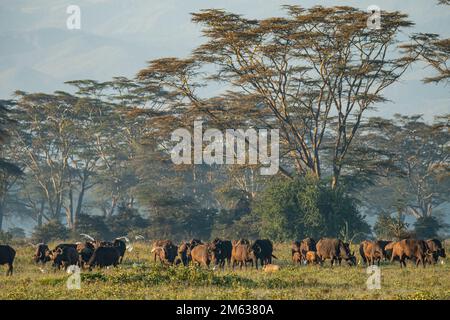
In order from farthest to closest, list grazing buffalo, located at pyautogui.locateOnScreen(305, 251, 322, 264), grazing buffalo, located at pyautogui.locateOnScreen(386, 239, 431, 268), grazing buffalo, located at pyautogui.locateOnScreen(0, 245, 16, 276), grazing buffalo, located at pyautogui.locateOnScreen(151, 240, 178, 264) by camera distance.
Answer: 1. grazing buffalo, located at pyautogui.locateOnScreen(151, 240, 178, 264)
2. grazing buffalo, located at pyautogui.locateOnScreen(305, 251, 322, 264)
3. grazing buffalo, located at pyautogui.locateOnScreen(386, 239, 431, 268)
4. grazing buffalo, located at pyautogui.locateOnScreen(0, 245, 16, 276)

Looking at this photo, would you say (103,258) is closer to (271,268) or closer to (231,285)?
(271,268)

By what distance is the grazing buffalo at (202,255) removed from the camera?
92.8ft

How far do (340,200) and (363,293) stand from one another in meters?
22.1

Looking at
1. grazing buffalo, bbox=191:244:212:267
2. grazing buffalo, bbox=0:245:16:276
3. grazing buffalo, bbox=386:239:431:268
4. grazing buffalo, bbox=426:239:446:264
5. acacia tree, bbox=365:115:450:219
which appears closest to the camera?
grazing buffalo, bbox=0:245:16:276

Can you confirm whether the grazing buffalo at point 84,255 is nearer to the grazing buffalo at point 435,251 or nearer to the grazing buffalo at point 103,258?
the grazing buffalo at point 103,258

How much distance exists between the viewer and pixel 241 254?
2823 cm

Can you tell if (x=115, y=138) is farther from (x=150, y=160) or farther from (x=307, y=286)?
(x=307, y=286)

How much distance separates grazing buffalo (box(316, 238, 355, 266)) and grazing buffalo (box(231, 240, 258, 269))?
2.21 meters

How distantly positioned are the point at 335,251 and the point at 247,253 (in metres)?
2.79

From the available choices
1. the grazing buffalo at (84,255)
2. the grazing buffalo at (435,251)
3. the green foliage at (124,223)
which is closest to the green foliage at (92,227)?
the green foliage at (124,223)

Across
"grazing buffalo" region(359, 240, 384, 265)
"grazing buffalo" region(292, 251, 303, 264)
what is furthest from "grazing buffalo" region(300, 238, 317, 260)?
"grazing buffalo" region(359, 240, 384, 265)

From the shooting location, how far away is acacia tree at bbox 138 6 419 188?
42.8m

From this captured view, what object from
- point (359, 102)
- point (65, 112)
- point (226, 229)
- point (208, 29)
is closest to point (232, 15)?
point (208, 29)

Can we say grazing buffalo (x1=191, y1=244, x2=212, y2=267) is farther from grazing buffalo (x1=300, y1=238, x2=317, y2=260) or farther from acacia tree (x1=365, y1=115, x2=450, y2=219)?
acacia tree (x1=365, y1=115, x2=450, y2=219)
